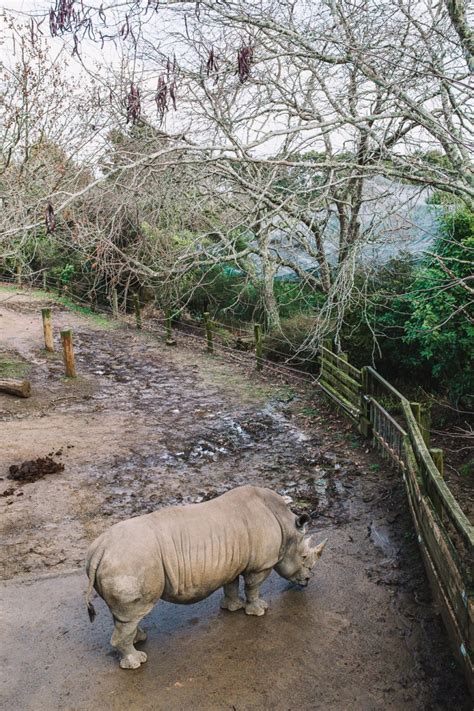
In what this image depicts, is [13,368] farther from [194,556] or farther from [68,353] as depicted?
[194,556]

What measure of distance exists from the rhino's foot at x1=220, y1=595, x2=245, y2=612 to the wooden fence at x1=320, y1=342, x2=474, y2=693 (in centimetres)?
162

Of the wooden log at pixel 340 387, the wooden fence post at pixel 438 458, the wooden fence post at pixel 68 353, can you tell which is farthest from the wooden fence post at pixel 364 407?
the wooden fence post at pixel 68 353

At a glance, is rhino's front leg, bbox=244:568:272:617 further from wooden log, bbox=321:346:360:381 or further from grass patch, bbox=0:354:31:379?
grass patch, bbox=0:354:31:379

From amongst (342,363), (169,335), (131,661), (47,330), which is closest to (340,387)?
(342,363)

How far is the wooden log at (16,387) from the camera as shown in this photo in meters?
11.8

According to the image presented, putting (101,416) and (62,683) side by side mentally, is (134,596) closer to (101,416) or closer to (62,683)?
(62,683)

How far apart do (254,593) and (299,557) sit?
1.62 ft

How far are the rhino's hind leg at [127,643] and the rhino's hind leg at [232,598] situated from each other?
2.92 ft

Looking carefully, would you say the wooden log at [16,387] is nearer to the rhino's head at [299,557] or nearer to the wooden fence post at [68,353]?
the wooden fence post at [68,353]

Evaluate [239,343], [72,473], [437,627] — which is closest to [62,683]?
[437,627]

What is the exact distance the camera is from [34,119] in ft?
47.1

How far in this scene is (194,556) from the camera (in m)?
4.62

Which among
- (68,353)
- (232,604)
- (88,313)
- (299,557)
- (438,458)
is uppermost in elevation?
(438,458)

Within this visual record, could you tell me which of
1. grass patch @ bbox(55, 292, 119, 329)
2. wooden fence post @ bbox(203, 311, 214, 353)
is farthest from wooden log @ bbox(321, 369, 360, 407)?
grass patch @ bbox(55, 292, 119, 329)
